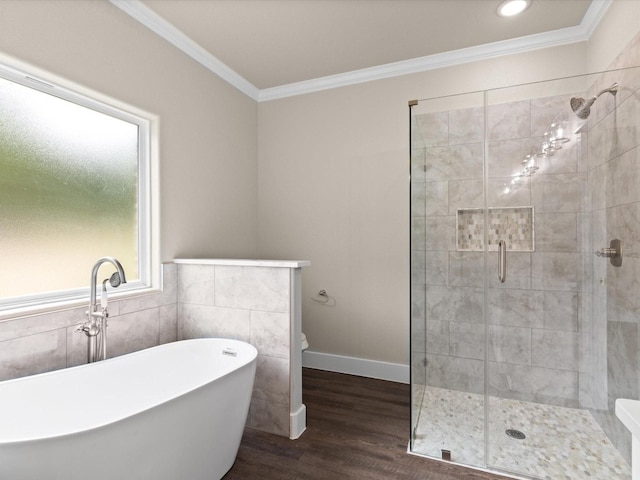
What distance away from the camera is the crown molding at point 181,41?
212 centimetres

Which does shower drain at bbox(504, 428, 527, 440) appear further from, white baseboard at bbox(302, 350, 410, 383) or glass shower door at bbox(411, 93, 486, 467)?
white baseboard at bbox(302, 350, 410, 383)

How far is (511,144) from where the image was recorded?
208cm

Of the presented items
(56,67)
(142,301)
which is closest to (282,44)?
Answer: (56,67)

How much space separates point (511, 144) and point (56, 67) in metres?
2.61

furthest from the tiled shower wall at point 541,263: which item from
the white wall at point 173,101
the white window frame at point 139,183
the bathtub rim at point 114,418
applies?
the white window frame at point 139,183

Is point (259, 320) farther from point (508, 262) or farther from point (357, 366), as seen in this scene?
point (508, 262)

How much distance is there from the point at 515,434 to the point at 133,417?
1935 mm

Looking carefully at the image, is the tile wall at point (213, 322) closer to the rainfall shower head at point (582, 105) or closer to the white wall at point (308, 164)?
the white wall at point (308, 164)

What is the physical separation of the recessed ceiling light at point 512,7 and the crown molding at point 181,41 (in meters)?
2.10

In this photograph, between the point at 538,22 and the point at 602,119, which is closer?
the point at 602,119

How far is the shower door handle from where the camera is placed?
204cm

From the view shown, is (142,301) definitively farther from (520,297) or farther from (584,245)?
(584,245)

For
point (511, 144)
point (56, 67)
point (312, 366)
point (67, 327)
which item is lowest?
point (312, 366)

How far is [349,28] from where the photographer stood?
2.39 meters
